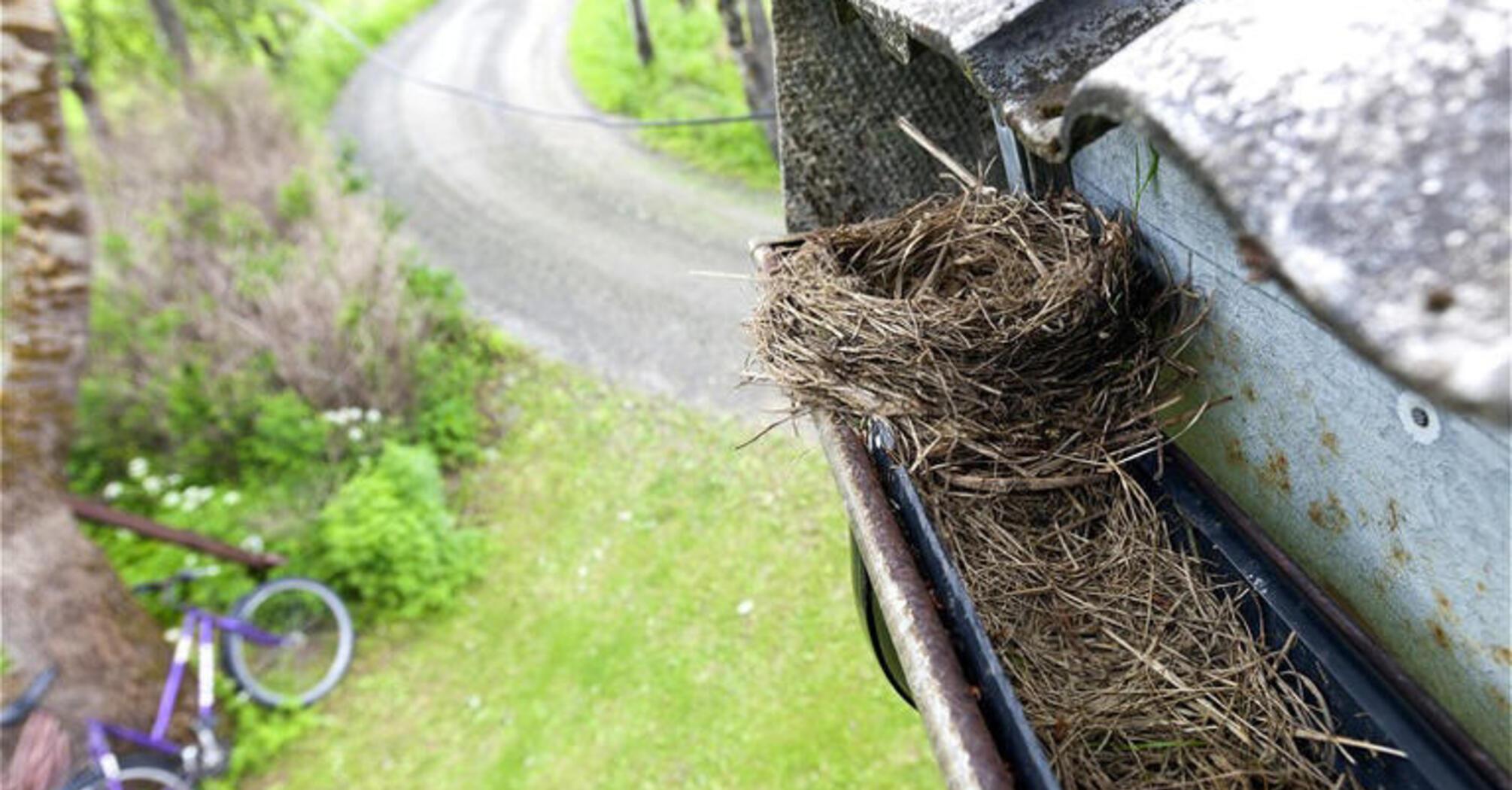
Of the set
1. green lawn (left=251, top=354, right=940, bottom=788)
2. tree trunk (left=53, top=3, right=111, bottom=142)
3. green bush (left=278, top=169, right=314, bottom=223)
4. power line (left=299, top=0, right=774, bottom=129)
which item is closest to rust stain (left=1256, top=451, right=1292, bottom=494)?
power line (left=299, top=0, right=774, bottom=129)

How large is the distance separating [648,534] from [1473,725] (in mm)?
6826

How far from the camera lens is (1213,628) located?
172 centimetres

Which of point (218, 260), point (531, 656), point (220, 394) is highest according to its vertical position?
point (218, 260)

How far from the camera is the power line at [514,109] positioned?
6.51m

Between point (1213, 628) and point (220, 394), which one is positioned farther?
point (220, 394)

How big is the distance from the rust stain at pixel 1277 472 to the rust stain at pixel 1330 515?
7 centimetres

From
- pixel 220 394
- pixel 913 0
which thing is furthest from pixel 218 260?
pixel 913 0

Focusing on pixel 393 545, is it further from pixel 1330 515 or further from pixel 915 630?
Result: pixel 1330 515

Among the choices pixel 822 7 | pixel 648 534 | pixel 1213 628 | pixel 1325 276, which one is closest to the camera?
pixel 1325 276

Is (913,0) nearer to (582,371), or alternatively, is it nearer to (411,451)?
(411,451)

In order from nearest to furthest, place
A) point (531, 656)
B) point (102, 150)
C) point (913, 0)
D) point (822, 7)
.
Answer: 1. point (913, 0)
2. point (822, 7)
3. point (531, 656)
4. point (102, 150)

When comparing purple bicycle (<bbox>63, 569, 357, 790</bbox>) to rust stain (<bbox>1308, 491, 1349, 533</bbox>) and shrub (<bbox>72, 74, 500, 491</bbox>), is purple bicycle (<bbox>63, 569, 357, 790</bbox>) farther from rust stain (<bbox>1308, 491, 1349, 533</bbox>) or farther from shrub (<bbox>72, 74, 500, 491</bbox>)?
rust stain (<bbox>1308, 491, 1349, 533</bbox>)

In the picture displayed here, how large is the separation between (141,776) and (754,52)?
8318 mm

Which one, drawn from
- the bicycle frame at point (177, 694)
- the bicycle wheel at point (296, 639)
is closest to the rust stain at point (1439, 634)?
the bicycle frame at point (177, 694)
